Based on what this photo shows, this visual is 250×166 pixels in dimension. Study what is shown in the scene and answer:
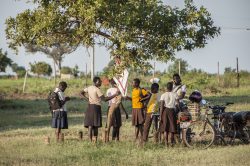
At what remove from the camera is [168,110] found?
17.5 metres

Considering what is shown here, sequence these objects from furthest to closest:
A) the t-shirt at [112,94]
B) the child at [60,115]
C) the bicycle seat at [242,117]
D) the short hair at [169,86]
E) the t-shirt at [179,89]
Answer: the child at [60,115]
the t-shirt at [112,94]
the t-shirt at [179,89]
the bicycle seat at [242,117]
the short hair at [169,86]

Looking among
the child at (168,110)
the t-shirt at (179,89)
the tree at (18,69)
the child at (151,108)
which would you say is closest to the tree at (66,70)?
the tree at (18,69)

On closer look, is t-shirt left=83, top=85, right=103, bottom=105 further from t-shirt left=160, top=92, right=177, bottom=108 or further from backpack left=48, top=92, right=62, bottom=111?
t-shirt left=160, top=92, right=177, bottom=108

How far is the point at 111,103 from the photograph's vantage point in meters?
19.1

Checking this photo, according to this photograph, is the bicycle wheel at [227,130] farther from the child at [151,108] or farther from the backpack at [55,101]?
the backpack at [55,101]

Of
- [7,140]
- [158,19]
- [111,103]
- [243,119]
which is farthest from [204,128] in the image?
[7,140]

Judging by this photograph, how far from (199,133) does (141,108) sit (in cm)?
194

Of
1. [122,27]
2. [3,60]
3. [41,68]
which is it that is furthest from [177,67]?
[122,27]

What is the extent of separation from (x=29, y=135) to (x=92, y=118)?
3.72m

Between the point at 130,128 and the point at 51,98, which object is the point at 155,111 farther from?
the point at 130,128

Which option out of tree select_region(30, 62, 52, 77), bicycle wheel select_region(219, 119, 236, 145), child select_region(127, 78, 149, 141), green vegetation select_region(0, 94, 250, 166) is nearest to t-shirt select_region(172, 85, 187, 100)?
child select_region(127, 78, 149, 141)

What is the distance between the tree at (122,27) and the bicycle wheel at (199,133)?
402 centimetres

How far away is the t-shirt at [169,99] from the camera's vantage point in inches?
685

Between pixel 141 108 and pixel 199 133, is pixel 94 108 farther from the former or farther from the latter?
pixel 199 133
